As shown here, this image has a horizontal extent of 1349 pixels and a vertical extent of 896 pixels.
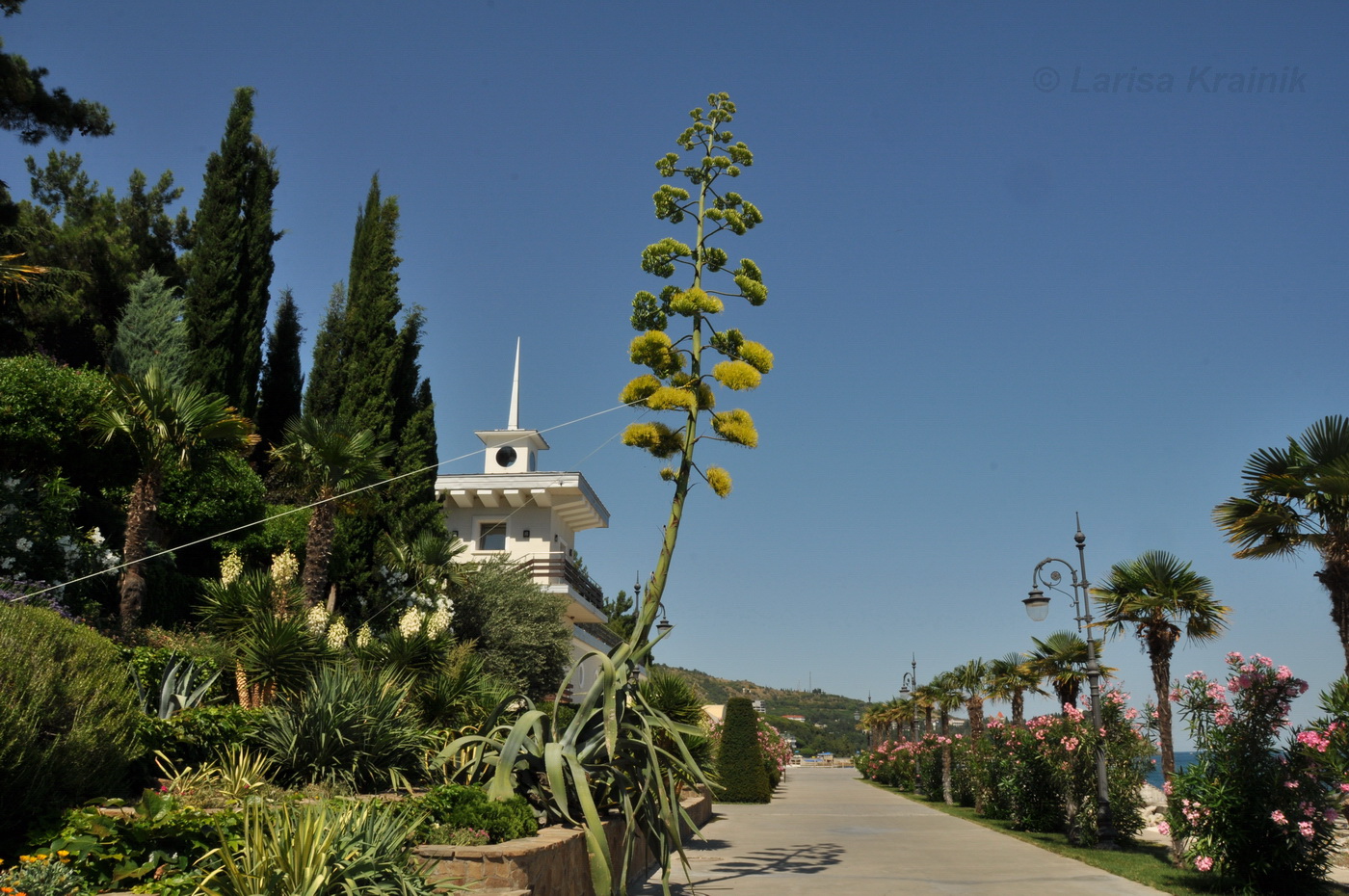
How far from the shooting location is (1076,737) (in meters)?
16.6

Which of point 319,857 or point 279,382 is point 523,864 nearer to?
point 319,857

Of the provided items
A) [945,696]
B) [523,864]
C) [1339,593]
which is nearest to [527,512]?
[945,696]

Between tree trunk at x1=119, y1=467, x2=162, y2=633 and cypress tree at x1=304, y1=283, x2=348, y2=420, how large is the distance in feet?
35.0

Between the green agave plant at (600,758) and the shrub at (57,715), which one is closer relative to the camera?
the shrub at (57,715)

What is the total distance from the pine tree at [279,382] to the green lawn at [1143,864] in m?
19.1

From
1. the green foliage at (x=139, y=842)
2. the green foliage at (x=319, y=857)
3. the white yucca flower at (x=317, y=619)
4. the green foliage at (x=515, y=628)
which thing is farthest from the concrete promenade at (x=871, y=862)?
the white yucca flower at (x=317, y=619)

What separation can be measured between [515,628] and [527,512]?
8643 millimetres

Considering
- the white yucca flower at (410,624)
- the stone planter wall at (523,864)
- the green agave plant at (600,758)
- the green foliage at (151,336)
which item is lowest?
the stone planter wall at (523,864)

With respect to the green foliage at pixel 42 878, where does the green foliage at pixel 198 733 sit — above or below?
above

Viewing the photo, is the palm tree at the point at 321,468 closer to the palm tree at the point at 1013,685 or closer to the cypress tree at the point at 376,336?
the cypress tree at the point at 376,336

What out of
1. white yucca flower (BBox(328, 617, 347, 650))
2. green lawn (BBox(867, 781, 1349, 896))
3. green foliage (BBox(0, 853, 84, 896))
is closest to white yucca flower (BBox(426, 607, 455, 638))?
white yucca flower (BBox(328, 617, 347, 650))

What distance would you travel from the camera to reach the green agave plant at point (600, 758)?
853cm

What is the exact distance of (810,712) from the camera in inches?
6924

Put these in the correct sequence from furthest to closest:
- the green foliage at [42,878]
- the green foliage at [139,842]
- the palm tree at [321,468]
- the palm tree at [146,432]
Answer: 1. the palm tree at [321,468]
2. the palm tree at [146,432]
3. the green foliage at [139,842]
4. the green foliage at [42,878]
